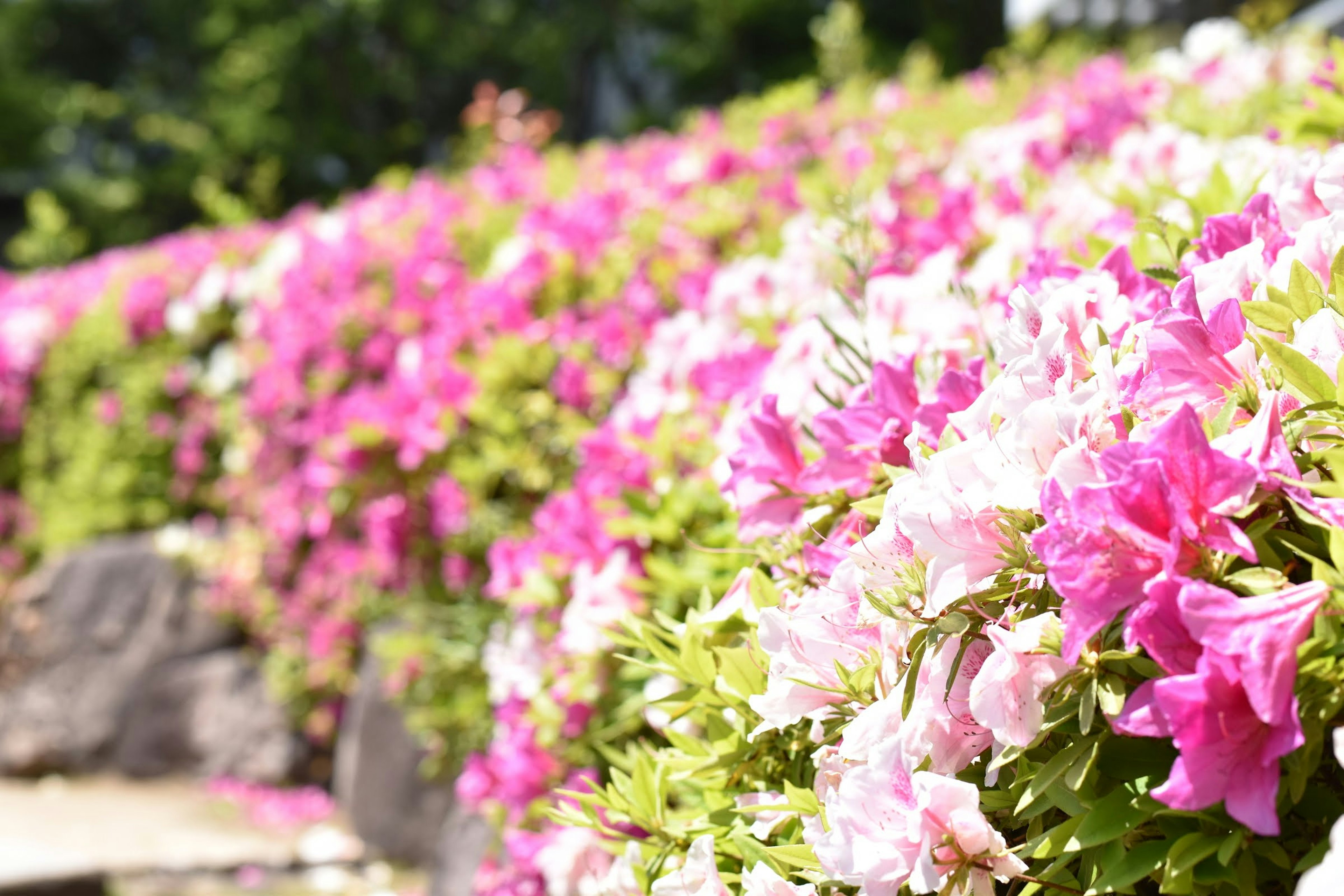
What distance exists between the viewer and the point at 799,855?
1.12 meters

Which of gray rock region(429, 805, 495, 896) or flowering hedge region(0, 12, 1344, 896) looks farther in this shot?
gray rock region(429, 805, 495, 896)

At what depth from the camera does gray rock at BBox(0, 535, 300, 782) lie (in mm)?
5574

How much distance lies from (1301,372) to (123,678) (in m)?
6.38

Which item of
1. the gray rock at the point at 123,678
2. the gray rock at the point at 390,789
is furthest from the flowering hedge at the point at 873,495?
the gray rock at the point at 123,678

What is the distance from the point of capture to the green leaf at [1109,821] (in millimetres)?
907

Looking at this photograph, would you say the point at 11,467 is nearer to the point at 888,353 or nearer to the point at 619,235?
the point at 619,235

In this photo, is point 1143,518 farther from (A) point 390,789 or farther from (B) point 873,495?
(A) point 390,789

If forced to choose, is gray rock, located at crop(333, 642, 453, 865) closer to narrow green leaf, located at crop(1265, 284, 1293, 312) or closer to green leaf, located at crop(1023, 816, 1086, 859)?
green leaf, located at crop(1023, 816, 1086, 859)

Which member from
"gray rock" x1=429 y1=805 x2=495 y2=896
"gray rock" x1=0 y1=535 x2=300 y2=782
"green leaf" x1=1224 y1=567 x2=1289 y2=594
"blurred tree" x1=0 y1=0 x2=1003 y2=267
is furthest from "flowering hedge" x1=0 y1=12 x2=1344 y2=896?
"blurred tree" x1=0 y1=0 x2=1003 y2=267

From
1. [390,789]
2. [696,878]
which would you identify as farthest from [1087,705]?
[390,789]

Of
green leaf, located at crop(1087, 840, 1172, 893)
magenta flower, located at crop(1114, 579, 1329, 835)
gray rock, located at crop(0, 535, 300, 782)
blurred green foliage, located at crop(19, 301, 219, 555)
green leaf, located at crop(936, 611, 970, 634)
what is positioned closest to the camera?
magenta flower, located at crop(1114, 579, 1329, 835)

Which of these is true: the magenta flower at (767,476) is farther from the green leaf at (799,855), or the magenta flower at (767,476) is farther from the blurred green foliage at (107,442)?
the blurred green foliage at (107,442)

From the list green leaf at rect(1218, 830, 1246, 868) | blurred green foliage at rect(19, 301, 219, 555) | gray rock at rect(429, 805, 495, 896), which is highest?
green leaf at rect(1218, 830, 1246, 868)

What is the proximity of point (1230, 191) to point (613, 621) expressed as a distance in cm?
122
